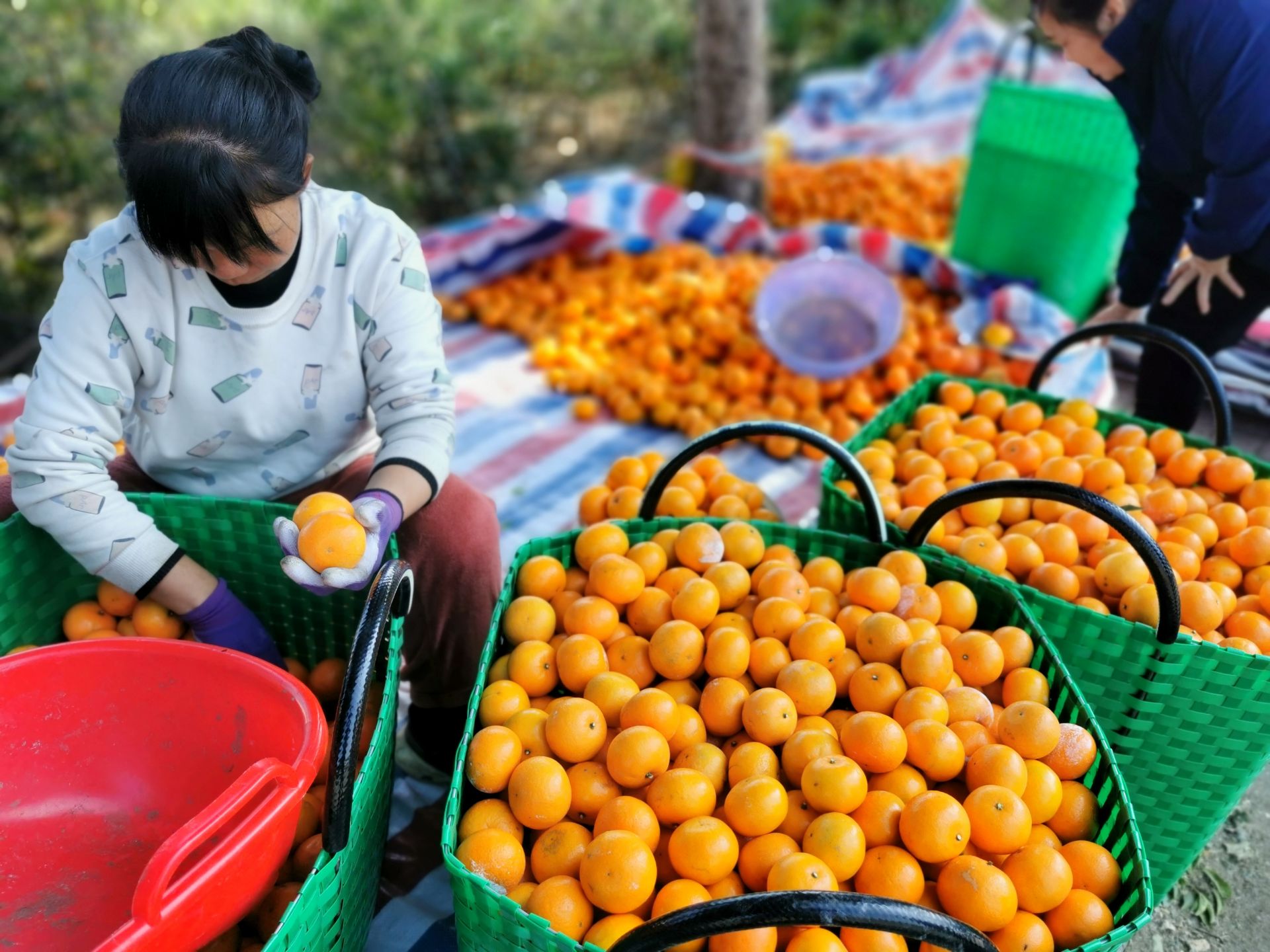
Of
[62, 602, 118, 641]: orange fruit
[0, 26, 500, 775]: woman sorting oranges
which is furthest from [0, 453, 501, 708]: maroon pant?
[62, 602, 118, 641]: orange fruit

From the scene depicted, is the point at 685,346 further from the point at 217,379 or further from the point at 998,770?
the point at 998,770

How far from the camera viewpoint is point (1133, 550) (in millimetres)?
1821

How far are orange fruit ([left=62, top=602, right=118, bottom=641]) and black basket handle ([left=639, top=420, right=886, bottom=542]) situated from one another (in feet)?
3.65

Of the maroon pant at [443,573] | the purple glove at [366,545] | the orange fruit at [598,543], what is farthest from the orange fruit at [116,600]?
the orange fruit at [598,543]

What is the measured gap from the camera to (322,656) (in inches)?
77.3

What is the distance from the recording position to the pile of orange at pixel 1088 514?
178cm

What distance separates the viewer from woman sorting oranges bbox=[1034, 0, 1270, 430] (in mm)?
2102

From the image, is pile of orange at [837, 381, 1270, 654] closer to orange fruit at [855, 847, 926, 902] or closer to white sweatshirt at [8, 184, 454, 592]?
orange fruit at [855, 847, 926, 902]

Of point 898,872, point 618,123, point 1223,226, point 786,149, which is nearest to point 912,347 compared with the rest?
point 1223,226

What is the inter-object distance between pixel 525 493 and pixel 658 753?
1.88 m

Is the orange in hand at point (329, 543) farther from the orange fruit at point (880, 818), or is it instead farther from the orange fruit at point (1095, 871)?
the orange fruit at point (1095, 871)

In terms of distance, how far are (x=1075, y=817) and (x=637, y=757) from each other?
68cm

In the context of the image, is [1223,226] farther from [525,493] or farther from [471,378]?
[471,378]

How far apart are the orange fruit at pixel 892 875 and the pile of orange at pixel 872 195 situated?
175 inches
